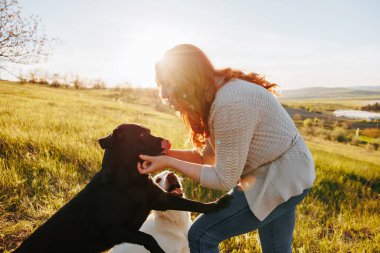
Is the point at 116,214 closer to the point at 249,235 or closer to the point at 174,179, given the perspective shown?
the point at 174,179

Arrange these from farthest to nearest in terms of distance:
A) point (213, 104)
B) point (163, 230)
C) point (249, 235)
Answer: point (249, 235) < point (163, 230) < point (213, 104)

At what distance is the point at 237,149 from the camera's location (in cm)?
231

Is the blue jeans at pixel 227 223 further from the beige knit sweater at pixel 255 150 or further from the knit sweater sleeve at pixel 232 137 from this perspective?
the knit sweater sleeve at pixel 232 137

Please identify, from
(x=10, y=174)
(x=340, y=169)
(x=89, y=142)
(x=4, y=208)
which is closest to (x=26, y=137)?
(x=89, y=142)

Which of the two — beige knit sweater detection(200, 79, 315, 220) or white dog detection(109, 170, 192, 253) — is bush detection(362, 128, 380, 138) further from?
beige knit sweater detection(200, 79, 315, 220)

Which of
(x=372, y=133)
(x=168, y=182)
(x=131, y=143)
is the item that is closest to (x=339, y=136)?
(x=372, y=133)

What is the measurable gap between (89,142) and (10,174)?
98.6 inches

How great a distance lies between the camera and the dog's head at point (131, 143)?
310cm

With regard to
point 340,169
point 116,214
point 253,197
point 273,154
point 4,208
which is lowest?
point 340,169

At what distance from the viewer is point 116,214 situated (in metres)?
2.88

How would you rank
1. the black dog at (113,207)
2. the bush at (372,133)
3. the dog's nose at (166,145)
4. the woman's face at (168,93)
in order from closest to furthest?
the woman's face at (168,93) < the black dog at (113,207) < the dog's nose at (166,145) < the bush at (372,133)

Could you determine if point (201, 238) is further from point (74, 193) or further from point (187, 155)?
point (74, 193)

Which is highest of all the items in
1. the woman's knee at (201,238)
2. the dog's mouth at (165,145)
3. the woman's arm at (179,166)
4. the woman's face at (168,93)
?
the woman's face at (168,93)

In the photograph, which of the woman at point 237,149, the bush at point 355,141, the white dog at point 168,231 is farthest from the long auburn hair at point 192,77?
the bush at point 355,141
